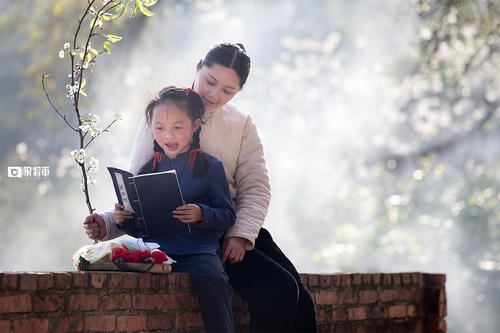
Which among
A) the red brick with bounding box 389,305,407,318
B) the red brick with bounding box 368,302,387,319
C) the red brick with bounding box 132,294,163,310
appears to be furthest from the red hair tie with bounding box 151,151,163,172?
the red brick with bounding box 389,305,407,318

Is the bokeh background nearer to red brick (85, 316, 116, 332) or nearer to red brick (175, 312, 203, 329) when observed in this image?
red brick (175, 312, 203, 329)

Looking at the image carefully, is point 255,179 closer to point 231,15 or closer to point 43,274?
point 43,274

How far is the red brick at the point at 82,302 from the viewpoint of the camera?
374 centimetres

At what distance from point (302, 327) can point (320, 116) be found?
1697cm

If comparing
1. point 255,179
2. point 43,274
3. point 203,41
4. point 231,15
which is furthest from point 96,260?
point 231,15

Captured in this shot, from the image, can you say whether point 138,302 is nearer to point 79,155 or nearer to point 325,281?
point 79,155

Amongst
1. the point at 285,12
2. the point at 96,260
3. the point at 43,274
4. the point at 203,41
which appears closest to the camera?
the point at 43,274

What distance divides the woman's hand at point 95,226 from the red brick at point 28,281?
0.62m

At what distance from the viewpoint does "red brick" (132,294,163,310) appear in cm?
399

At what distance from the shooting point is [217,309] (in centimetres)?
395

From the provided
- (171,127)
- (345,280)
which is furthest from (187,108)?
(345,280)

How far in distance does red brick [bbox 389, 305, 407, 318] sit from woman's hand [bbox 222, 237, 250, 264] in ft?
4.87

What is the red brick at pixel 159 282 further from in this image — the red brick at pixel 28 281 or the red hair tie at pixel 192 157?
the red brick at pixel 28 281

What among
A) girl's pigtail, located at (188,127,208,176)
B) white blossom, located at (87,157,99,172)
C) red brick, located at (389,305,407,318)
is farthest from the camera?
red brick, located at (389,305,407,318)
